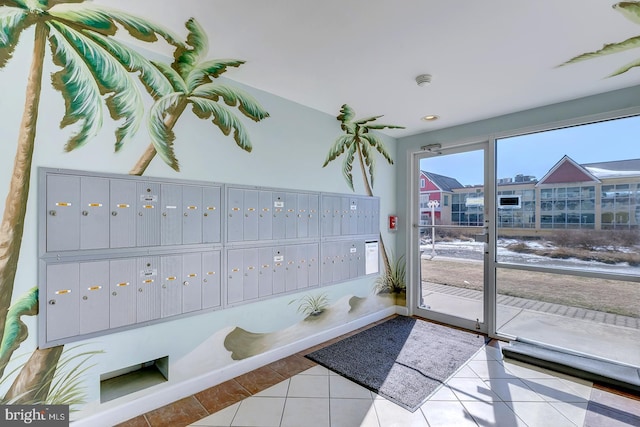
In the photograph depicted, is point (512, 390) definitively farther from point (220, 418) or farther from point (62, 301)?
point (62, 301)

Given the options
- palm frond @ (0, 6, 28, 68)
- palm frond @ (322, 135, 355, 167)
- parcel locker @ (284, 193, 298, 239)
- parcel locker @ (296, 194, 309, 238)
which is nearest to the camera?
palm frond @ (0, 6, 28, 68)

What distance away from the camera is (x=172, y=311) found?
6.98ft

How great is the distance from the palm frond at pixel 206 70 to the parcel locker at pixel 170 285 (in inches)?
51.9

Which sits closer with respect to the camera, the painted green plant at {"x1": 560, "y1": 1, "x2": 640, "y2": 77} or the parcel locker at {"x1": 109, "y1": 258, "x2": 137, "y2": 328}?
the painted green plant at {"x1": 560, "y1": 1, "x2": 640, "y2": 77}

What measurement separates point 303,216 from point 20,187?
2045 millimetres

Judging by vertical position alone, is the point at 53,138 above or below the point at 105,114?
below

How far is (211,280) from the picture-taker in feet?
7.64

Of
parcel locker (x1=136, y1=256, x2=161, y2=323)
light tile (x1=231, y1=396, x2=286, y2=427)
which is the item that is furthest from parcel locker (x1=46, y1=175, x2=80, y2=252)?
light tile (x1=231, y1=396, x2=286, y2=427)

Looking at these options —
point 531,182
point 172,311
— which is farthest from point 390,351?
point 531,182

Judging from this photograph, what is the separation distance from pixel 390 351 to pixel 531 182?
2349 millimetres

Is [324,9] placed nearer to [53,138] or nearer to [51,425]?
[53,138]

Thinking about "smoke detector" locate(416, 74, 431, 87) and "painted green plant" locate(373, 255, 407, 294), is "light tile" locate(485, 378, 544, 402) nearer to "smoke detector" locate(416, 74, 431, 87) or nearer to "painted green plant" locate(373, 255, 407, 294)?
"painted green plant" locate(373, 255, 407, 294)

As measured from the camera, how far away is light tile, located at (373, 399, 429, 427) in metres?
1.92

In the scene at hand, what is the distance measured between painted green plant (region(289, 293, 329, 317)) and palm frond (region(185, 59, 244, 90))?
2.11 metres
